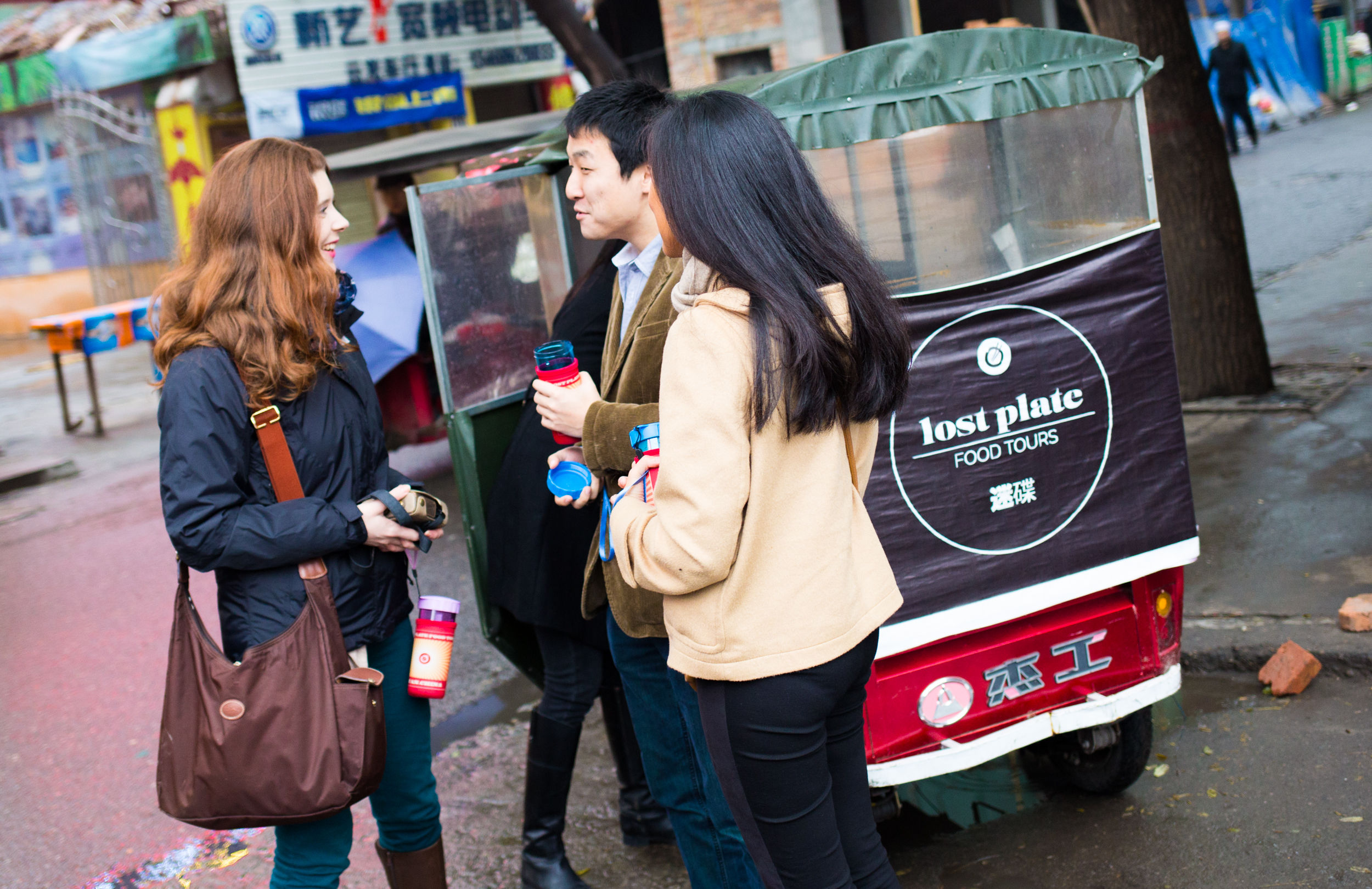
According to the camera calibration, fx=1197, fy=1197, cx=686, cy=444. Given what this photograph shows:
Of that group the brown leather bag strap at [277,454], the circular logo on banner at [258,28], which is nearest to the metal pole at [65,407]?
the circular logo on banner at [258,28]

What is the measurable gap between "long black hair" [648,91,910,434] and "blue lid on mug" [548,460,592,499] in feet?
2.45

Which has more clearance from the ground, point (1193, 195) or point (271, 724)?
point (1193, 195)

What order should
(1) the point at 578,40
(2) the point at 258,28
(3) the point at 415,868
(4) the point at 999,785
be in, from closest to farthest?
(3) the point at 415,868
(4) the point at 999,785
(1) the point at 578,40
(2) the point at 258,28

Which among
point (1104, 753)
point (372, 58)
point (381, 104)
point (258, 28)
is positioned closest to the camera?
point (1104, 753)

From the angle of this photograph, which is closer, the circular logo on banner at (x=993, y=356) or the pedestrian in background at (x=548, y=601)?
the circular logo on banner at (x=993, y=356)

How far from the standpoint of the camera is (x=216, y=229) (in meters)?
2.47

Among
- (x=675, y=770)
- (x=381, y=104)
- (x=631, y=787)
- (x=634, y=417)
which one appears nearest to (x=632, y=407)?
(x=634, y=417)

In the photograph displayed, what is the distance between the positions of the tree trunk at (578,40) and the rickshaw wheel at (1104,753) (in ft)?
21.3

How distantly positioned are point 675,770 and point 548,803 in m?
0.72

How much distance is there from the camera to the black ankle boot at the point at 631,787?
3.59 metres

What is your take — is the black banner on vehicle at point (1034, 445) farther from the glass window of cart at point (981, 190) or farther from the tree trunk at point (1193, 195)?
the tree trunk at point (1193, 195)

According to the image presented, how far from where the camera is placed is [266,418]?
2408mm

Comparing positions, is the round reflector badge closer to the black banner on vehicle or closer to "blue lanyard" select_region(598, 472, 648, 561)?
the black banner on vehicle

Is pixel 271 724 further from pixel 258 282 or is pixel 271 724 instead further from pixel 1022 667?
pixel 1022 667
